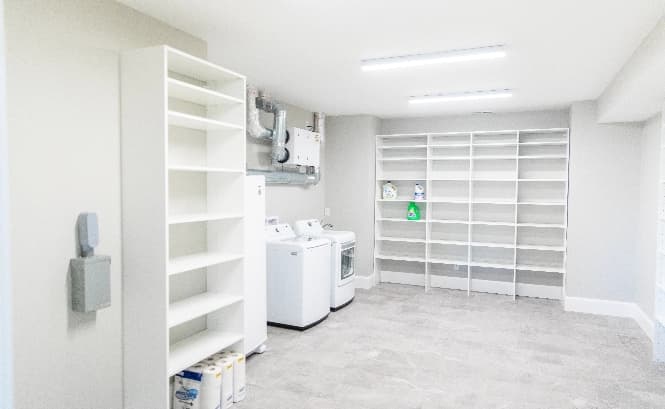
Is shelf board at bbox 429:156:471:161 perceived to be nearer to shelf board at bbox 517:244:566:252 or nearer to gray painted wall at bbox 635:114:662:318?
shelf board at bbox 517:244:566:252

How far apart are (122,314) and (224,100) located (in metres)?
1.60

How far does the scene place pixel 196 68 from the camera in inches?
119

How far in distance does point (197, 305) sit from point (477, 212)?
4.80m

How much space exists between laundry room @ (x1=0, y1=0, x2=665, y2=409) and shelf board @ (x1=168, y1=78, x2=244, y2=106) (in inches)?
1.1

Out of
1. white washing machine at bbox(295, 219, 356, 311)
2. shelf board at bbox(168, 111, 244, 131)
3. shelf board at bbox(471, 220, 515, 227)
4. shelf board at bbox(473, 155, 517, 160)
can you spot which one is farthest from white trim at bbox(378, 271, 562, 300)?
shelf board at bbox(168, 111, 244, 131)

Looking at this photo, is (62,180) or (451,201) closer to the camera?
(62,180)

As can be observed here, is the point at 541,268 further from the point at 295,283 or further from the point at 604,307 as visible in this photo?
the point at 295,283

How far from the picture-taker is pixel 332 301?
5.48 m

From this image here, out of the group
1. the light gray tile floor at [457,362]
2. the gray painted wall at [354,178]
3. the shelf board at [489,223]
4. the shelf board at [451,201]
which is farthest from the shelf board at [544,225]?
the gray painted wall at [354,178]

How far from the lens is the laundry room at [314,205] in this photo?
→ 8.03 ft

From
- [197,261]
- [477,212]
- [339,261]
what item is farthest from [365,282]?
[197,261]

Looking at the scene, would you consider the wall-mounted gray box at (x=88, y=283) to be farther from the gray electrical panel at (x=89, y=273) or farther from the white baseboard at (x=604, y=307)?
the white baseboard at (x=604, y=307)

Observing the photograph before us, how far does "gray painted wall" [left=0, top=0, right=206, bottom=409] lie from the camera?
2242mm

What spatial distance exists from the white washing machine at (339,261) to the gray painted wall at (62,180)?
2.97 meters
